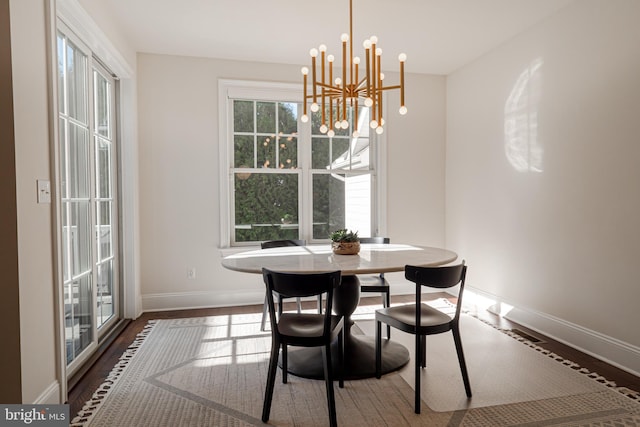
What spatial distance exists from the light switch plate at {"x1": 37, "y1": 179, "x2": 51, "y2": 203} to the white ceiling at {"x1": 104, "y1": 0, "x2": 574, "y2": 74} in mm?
1812

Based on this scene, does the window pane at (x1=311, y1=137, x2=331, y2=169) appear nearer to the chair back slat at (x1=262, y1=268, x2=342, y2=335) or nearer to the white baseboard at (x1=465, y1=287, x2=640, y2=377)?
the white baseboard at (x1=465, y1=287, x2=640, y2=377)

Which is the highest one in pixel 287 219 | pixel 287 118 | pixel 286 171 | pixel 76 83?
pixel 287 118

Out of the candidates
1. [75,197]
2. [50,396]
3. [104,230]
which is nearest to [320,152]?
[104,230]

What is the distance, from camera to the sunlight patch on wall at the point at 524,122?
355cm

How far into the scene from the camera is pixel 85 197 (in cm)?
292

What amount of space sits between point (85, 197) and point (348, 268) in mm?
1979

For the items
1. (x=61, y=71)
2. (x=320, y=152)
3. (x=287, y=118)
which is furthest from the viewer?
(x=320, y=152)

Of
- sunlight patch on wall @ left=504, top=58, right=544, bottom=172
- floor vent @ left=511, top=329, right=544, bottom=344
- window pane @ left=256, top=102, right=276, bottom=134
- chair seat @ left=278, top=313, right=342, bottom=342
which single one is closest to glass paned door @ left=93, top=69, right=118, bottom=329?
window pane @ left=256, top=102, right=276, bottom=134

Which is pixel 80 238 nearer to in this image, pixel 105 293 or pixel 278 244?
pixel 105 293

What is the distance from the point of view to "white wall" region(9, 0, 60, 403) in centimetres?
188

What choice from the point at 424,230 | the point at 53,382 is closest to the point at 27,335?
the point at 53,382

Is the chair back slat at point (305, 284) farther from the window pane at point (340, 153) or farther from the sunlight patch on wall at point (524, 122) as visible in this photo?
the window pane at point (340, 153)

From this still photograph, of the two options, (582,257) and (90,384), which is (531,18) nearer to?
(582,257)

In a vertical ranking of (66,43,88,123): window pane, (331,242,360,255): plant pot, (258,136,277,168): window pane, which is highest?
(66,43,88,123): window pane
